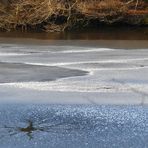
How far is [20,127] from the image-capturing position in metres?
7.23

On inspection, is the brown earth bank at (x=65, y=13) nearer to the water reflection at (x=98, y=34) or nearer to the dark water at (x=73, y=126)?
the water reflection at (x=98, y=34)

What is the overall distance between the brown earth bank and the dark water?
10.6 m

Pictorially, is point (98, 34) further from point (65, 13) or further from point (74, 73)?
point (74, 73)

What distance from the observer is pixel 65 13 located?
18.9 metres

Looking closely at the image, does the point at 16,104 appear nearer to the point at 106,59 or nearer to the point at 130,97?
the point at 130,97

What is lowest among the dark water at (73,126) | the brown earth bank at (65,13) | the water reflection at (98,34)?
the water reflection at (98,34)

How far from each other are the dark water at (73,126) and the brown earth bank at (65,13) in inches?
416

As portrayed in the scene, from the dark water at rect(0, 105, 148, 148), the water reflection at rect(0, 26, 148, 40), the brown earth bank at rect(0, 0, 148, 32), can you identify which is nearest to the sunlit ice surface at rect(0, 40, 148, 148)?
the dark water at rect(0, 105, 148, 148)

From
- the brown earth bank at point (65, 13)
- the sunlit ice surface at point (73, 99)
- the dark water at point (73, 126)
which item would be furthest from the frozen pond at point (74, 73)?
the brown earth bank at point (65, 13)

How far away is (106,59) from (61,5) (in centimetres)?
649

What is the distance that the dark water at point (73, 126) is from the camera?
6664 millimetres

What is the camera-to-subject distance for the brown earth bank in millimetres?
18484

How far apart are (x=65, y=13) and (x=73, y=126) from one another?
1199 centimetres

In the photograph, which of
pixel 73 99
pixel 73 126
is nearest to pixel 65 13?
pixel 73 99
